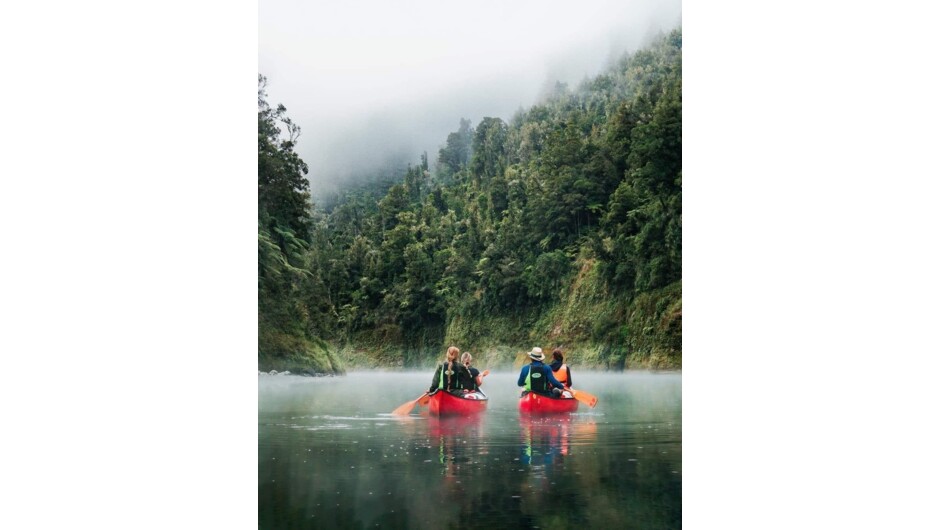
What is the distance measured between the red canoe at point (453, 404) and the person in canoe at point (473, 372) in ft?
0.40

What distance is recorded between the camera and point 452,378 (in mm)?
11234

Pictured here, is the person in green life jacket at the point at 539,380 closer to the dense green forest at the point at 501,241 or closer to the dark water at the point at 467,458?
the dark water at the point at 467,458

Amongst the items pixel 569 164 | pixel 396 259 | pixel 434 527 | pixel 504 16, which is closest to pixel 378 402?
pixel 396 259

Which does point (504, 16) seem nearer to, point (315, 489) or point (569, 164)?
point (569, 164)

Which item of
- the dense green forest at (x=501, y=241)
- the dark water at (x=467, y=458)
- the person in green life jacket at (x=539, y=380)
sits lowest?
the dark water at (x=467, y=458)

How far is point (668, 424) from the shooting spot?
35.2ft

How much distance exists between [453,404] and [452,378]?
27 cm

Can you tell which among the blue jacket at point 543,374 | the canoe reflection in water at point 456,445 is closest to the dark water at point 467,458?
the canoe reflection in water at point 456,445

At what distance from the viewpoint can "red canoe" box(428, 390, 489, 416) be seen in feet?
36.3

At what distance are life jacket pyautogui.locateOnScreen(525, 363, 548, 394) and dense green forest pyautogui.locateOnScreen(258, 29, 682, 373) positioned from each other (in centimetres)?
31

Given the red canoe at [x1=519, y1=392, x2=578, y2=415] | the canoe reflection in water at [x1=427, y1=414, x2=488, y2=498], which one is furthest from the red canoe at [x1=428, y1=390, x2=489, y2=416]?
the red canoe at [x1=519, y1=392, x2=578, y2=415]

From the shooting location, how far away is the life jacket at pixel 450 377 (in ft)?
36.7

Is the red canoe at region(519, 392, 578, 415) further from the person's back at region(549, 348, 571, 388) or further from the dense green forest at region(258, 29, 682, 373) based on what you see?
the dense green forest at region(258, 29, 682, 373)
